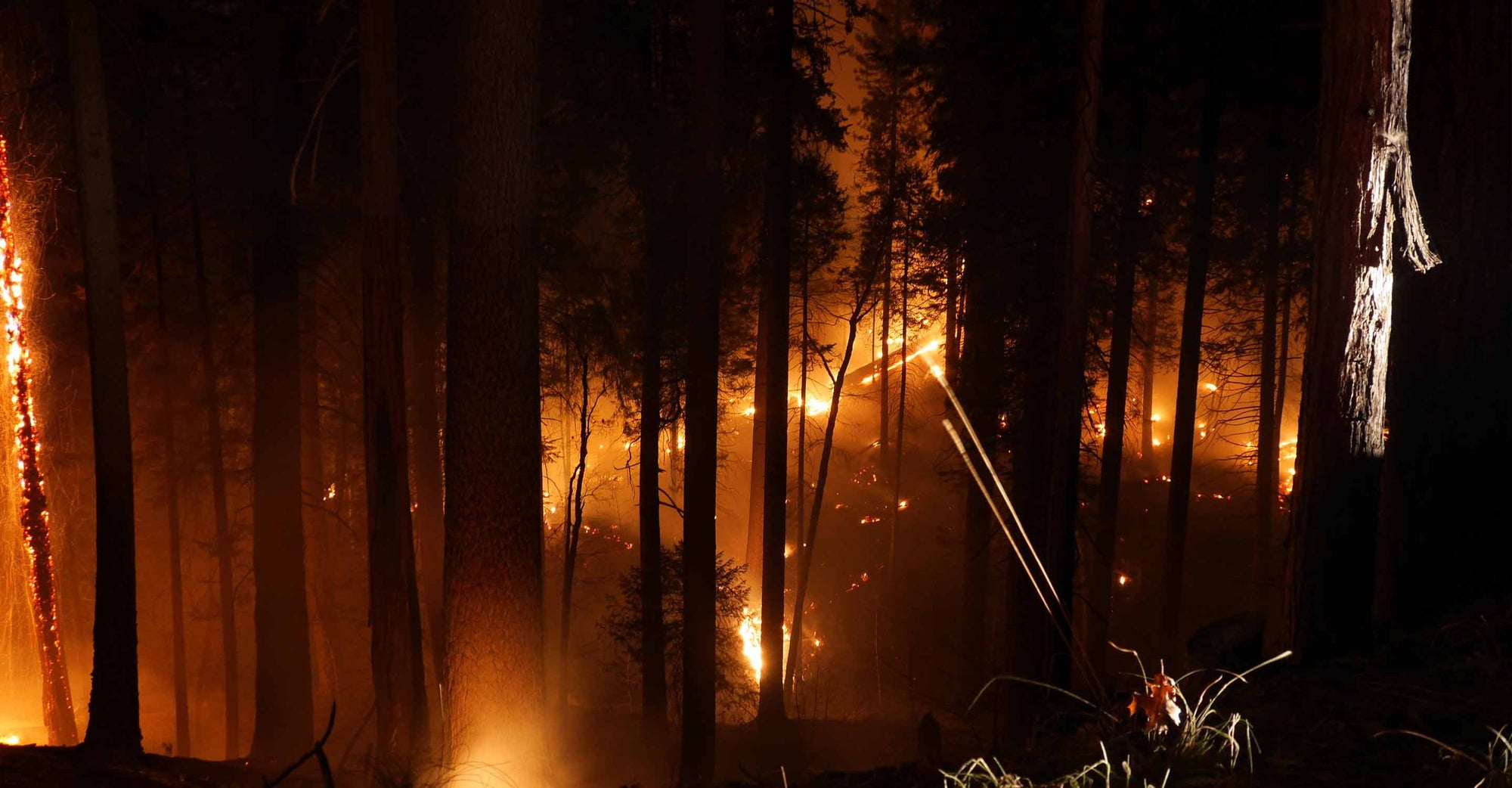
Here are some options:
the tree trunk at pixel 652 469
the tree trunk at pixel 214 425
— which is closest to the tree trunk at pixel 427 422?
the tree trunk at pixel 652 469

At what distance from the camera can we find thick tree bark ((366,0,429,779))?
784cm

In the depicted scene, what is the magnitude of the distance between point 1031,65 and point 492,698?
11.1m

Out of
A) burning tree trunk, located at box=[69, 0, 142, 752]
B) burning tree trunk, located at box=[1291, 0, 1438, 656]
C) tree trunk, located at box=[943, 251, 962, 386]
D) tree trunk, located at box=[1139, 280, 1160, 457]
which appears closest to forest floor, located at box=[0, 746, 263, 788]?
burning tree trunk, located at box=[69, 0, 142, 752]

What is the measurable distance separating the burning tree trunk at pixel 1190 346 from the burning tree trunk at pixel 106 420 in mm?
15659

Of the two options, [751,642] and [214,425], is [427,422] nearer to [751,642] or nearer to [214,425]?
[214,425]

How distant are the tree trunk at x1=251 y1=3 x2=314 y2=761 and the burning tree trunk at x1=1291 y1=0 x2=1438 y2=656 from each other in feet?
41.8

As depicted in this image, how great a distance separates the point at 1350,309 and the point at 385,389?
318 inches

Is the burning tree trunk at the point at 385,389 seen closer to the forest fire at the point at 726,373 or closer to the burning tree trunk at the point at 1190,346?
the forest fire at the point at 726,373

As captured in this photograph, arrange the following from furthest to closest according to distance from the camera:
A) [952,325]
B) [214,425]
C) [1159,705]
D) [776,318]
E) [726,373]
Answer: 1. [952,325]
2. [726,373]
3. [214,425]
4. [776,318]
5. [1159,705]

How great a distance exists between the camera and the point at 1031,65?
1266 cm

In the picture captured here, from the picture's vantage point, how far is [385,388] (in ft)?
25.8

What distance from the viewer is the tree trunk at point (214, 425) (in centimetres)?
1509

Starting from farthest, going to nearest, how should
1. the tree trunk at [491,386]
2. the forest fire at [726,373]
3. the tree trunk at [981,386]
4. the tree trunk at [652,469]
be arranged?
the tree trunk at [981,386], the tree trunk at [652,469], the tree trunk at [491,386], the forest fire at [726,373]

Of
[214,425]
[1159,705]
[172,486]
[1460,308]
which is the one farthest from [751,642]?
[1159,705]
